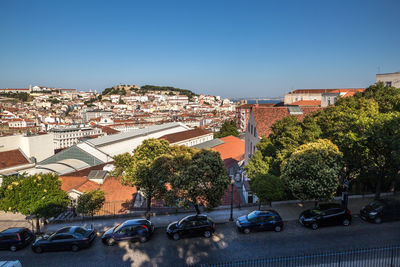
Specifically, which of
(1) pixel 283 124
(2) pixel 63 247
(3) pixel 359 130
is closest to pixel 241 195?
(1) pixel 283 124

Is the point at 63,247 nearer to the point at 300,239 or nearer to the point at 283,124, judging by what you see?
the point at 300,239

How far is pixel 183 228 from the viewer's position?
1273 cm

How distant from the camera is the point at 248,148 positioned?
101ft

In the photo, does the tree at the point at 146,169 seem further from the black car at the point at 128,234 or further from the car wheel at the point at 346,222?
the car wheel at the point at 346,222

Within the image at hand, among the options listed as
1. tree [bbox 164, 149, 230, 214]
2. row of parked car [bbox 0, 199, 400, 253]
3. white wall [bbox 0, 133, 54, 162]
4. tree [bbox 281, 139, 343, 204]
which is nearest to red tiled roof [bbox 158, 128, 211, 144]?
white wall [bbox 0, 133, 54, 162]

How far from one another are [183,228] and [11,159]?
31.6 metres

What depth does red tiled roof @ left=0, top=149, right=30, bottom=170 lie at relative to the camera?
104 ft

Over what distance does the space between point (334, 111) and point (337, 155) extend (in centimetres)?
614

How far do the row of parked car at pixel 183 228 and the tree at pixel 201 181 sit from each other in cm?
134

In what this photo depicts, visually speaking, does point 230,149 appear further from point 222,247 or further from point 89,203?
point 222,247

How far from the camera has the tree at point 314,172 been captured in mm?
14070

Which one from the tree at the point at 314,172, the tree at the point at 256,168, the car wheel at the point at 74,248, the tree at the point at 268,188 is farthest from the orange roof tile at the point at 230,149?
the car wheel at the point at 74,248

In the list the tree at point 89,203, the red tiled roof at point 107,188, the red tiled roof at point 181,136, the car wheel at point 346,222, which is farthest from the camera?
the red tiled roof at point 181,136

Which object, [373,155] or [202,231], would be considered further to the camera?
[373,155]
